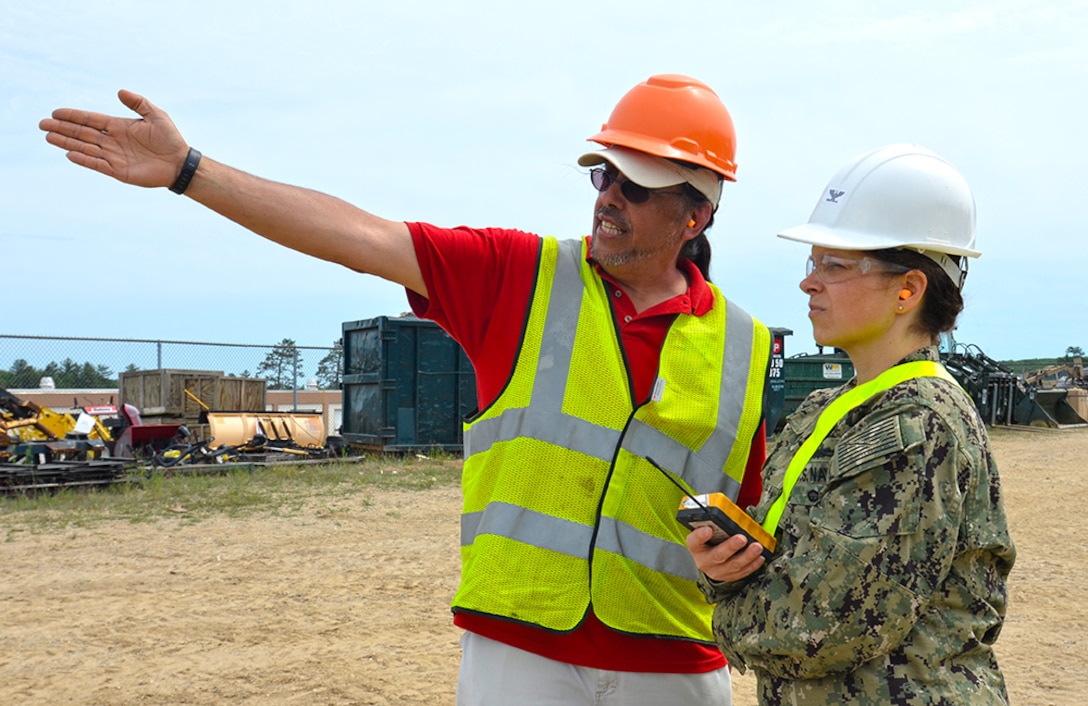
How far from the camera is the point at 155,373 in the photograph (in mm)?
17875

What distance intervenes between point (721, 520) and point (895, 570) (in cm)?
33

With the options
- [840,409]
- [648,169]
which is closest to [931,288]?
[840,409]

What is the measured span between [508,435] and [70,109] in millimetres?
1332

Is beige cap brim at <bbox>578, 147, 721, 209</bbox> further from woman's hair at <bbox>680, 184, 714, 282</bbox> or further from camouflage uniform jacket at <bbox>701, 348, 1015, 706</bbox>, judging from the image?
camouflage uniform jacket at <bbox>701, 348, 1015, 706</bbox>

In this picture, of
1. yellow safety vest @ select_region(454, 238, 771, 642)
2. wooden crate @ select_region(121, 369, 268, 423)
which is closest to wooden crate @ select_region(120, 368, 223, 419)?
wooden crate @ select_region(121, 369, 268, 423)

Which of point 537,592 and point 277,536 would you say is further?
point 277,536

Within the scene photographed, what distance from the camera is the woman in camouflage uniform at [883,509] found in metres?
1.79

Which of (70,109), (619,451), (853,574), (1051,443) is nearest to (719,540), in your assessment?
(853,574)

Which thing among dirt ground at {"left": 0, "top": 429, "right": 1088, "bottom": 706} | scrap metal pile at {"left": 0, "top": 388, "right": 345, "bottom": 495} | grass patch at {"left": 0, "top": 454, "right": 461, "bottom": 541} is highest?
scrap metal pile at {"left": 0, "top": 388, "right": 345, "bottom": 495}

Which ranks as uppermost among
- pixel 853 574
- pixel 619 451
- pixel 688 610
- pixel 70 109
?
pixel 70 109

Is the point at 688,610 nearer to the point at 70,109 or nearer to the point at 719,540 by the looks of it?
the point at 719,540

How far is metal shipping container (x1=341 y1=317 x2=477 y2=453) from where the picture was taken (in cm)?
1695

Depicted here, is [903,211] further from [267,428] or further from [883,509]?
[267,428]

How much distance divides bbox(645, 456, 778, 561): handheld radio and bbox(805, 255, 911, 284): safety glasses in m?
0.56
